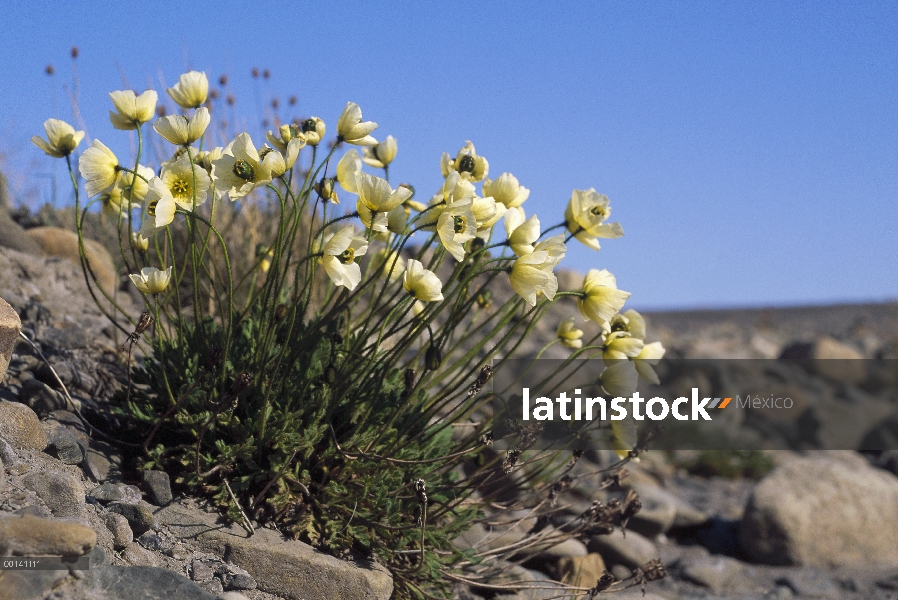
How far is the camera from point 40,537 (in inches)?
86.3

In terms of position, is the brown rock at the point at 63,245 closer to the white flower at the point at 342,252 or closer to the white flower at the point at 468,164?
the white flower at the point at 468,164

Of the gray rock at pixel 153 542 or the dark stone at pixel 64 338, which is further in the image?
the dark stone at pixel 64 338

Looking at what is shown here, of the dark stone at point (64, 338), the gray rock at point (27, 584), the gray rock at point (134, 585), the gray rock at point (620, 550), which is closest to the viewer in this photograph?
the gray rock at point (27, 584)

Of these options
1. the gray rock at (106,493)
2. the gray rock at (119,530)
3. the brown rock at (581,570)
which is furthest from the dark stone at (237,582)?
the brown rock at (581,570)

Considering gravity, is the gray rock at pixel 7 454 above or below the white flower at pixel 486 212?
below

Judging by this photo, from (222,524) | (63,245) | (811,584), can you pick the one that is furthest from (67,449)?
(811,584)

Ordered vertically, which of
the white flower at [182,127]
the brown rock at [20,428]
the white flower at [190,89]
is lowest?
the brown rock at [20,428]

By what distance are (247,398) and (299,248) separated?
3016 millimetres

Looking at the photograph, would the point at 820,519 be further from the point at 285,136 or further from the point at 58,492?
the point at 58,492

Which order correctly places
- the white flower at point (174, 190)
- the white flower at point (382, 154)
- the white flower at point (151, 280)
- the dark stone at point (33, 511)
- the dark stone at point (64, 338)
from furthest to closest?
1. the dark stone at point (64, 338)
2. the white flower at point (382, 154)
3. the white flower at point (151, 280)
4. the white flower at point (174, 190)
5. the dark stone at point (33, 511)

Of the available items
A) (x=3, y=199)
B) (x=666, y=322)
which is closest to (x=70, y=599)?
(x=3, y=199)

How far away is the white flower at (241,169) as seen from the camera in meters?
2.58

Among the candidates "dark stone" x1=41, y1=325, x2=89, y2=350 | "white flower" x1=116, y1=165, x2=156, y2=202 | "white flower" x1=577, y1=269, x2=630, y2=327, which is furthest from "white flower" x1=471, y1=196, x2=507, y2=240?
"dark stone" x1=41, y1=325, x2=89, y2=350

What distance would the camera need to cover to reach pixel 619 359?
10.3ft
